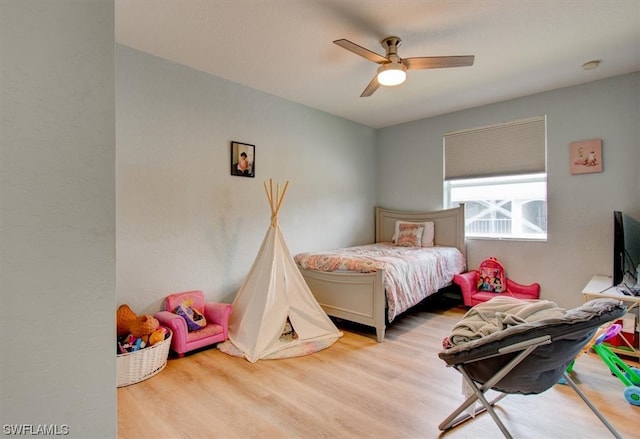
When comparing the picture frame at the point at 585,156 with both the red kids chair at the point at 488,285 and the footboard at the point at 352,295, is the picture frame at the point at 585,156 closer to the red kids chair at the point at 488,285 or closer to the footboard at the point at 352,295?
the red kids chair at the point at 488,285

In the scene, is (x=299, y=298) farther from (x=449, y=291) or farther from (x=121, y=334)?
(x=449, y=291)

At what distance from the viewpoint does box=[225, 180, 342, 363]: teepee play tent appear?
2.66 m

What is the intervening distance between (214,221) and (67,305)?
241 cm

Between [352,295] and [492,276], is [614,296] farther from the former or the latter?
[352,295]

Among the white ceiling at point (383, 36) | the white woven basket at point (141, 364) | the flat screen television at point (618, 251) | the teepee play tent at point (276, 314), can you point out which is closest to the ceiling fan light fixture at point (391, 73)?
the white ceiling at point (383, 36)

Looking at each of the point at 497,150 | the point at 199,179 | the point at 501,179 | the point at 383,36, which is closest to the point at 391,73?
the point at 383,36

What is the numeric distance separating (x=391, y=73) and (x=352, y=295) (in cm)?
197

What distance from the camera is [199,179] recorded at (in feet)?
9.89

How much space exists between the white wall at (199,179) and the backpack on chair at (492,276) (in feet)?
6.58

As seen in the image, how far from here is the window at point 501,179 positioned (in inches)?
146

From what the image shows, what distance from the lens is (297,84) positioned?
10.9 feet

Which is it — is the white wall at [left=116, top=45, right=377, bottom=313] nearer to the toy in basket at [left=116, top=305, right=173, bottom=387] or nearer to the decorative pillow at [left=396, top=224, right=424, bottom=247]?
the toy in basket at [left=116, top=305, right=173, bottom=387]

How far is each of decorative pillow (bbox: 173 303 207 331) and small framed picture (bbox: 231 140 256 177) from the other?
1.37 metres

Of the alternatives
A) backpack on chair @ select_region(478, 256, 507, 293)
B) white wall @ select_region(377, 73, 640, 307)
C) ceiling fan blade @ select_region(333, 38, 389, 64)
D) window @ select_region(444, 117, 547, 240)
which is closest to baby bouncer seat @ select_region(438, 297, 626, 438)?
ceiling fan blade @ select_region(333, 38, 389, 64)
